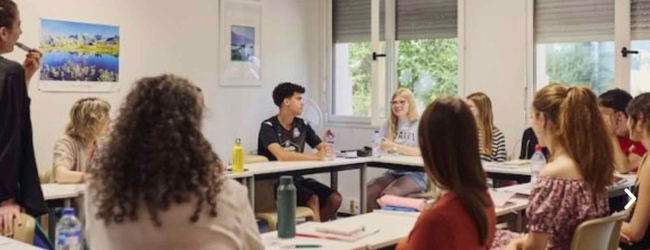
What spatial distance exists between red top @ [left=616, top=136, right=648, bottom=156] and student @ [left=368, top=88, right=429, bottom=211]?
1.49 meters

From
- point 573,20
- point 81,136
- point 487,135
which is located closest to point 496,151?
point 487,135

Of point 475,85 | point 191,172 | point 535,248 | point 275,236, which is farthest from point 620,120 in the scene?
point 191,172

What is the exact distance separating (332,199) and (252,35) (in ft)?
6.96

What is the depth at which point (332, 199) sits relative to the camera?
18.4 ft

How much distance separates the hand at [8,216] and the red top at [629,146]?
11.7 ft

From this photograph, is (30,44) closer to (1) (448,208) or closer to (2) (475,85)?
(2) (475,85)

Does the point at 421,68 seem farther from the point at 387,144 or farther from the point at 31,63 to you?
the point at 31,63

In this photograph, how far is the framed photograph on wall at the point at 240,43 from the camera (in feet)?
22.3

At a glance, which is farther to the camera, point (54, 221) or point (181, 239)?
point (54, 221)

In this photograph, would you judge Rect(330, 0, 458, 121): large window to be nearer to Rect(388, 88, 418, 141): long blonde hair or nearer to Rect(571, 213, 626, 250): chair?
Rect(388, 88, 418, 141): long blonde hair

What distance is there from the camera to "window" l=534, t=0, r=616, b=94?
588cm

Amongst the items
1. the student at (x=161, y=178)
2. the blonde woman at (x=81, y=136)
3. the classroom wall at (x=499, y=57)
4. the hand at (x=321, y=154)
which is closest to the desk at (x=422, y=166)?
the hand at (x=321, y=154)

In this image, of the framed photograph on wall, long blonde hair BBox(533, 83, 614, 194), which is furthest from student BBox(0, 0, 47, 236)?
the framed photograph on wall

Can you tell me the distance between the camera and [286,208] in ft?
9.37
